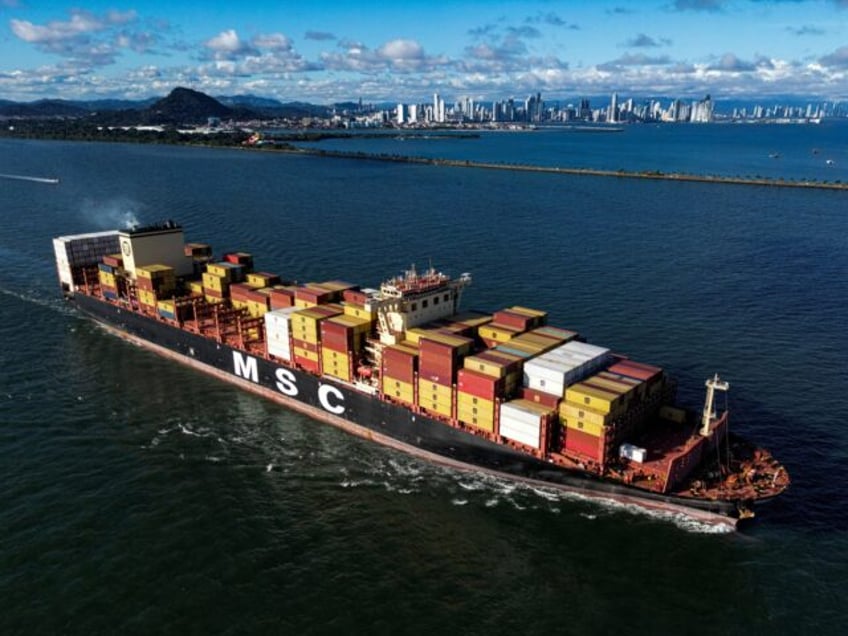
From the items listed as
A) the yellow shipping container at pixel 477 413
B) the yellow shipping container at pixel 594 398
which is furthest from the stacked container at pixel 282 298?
the yellow shipping container at pixel 594 398

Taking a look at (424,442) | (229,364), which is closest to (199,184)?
(229,364)

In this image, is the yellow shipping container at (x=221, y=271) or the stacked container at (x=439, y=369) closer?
the stacked container at (x=439, y=369)

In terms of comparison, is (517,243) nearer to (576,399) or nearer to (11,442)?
(576,399)

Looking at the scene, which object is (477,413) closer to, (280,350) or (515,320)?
(515,320)

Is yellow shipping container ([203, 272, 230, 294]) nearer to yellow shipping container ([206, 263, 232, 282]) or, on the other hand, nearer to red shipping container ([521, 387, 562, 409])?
yellow shipping container ([206, 263, 232, 282])

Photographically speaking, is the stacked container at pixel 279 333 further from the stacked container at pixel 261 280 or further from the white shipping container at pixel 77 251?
the white shipping container at pixel 77 251

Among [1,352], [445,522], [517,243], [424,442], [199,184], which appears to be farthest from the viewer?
[199,184]

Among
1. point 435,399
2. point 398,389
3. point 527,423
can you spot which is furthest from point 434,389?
point 527,423
